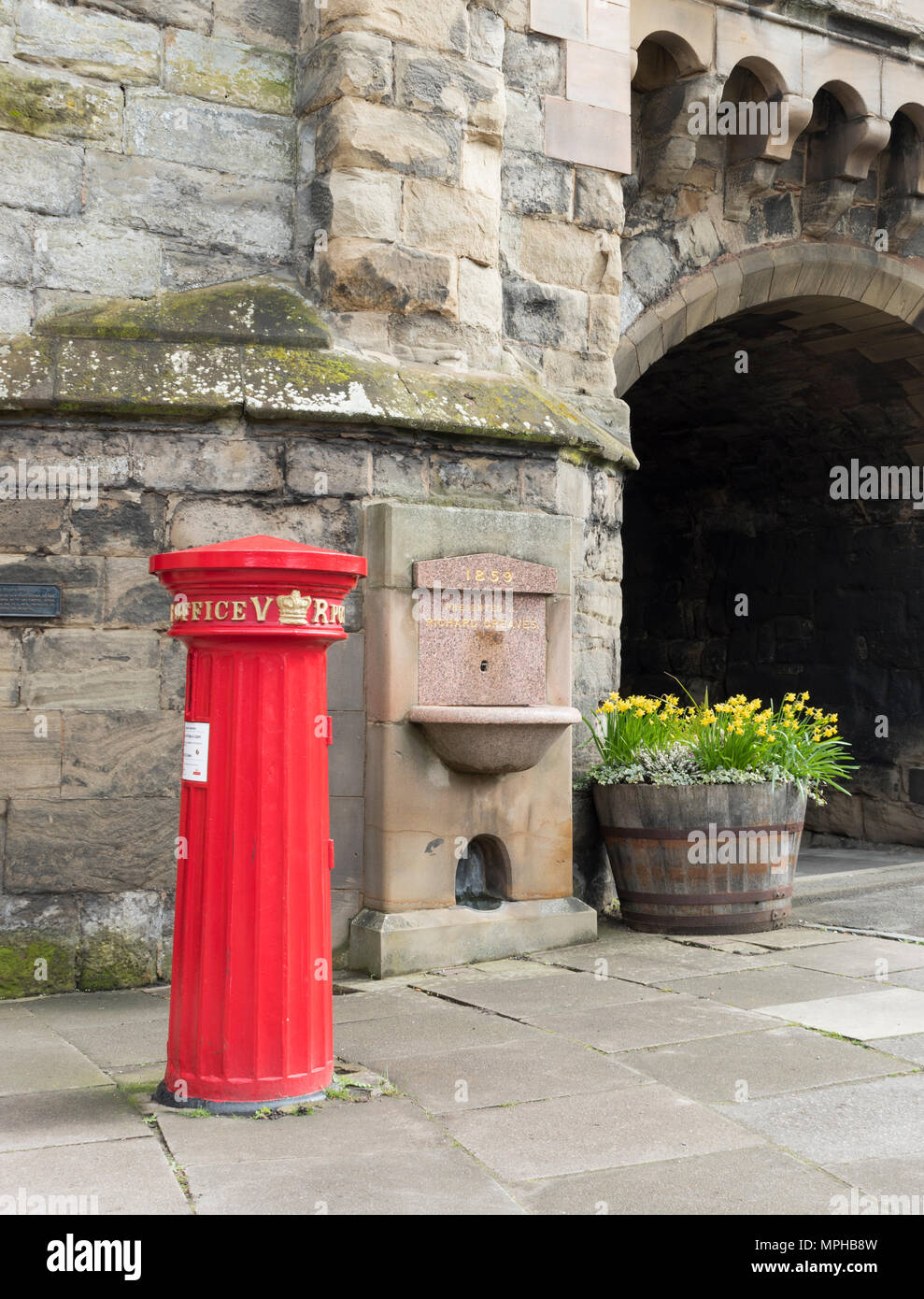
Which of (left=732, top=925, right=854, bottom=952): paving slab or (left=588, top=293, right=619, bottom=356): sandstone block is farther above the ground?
(left=588, top=293, right=619, bottom=356): sandstone block

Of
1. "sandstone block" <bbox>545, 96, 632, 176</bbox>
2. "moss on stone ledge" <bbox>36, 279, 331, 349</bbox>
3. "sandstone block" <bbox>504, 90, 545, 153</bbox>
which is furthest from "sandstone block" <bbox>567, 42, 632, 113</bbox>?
"moss on stone ledge" <bbox>36, 279, 331, 349</bbox>

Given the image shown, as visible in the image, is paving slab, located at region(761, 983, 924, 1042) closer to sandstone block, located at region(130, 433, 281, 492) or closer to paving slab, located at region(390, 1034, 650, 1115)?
paving slab, located at region(390, 1034, 650, 1115)

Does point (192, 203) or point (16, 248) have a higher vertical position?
point (192, 203)

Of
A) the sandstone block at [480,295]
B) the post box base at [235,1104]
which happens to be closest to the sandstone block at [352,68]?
the sandstone block at [480,295]

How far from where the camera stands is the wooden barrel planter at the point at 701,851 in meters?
5.13

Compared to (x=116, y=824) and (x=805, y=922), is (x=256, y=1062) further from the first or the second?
(x=805, y=922)

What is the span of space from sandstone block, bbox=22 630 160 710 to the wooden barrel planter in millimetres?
1858

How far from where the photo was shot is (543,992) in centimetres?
423

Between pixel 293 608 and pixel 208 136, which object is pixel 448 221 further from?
pixel 293 608

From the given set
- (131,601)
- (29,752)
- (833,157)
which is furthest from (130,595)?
(833,157)

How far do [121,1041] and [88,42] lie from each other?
3413mm

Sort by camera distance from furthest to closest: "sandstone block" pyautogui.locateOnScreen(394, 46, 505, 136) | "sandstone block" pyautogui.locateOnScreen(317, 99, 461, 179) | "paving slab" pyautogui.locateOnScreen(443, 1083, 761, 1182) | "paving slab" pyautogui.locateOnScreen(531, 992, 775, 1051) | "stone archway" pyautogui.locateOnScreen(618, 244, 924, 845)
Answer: "stone archway" pyautogui.locateOnScreen(618, 244, 924, 845)
"sandstone block" pyautogui.locateOnScreen(394, 46, 505, 136)
"sandstone block" pyautogui.locateOnScreen(317, 99, 461, 179)
"paving slab" pyautogui.locateOnScreen(531, 992, 775, 1051)
"paving slab" pyautogui.locateOnScreen(443, 1083, 761, 1182)

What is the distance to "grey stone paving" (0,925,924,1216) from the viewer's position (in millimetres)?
2488

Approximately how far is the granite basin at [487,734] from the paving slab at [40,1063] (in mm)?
1590
